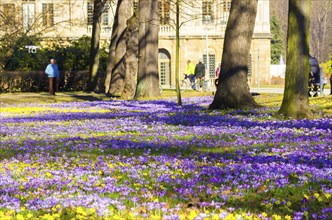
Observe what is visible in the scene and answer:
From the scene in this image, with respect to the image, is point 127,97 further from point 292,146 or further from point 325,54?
point 325,54

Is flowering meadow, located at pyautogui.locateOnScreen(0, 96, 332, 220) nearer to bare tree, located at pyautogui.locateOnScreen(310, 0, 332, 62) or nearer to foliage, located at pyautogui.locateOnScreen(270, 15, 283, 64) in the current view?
foliage, located at pyautogui.locateOnScreen(270, 15, 283, 64)

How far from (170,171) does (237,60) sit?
1227 cm

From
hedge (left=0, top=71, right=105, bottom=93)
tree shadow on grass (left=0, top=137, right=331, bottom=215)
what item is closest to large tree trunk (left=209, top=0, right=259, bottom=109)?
tree shadow on grass (left=0, top=137, right=331, bottom=215)

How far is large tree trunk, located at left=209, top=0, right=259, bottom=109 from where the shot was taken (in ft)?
67.2

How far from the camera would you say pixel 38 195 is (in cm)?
706

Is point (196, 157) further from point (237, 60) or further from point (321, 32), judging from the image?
point (321, 32)

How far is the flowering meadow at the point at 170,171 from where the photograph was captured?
623cm

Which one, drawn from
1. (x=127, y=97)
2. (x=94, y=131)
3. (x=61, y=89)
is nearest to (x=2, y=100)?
(x=127, y=97)

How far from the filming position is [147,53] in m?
30.5

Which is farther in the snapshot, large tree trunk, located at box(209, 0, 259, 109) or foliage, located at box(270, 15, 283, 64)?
foliage, located at box(270, 15, 283, 64)

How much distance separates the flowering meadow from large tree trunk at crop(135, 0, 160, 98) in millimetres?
14305

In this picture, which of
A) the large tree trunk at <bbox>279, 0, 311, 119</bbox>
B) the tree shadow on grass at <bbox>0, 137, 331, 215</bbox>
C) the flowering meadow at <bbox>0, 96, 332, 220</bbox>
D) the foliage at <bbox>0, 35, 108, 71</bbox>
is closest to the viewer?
the flowering meadow at <bbox>0, 96, 332, 220</bbox>

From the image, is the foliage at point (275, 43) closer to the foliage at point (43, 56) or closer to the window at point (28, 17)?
the window at point (28, 17)

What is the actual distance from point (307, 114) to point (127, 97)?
53.7 ft
